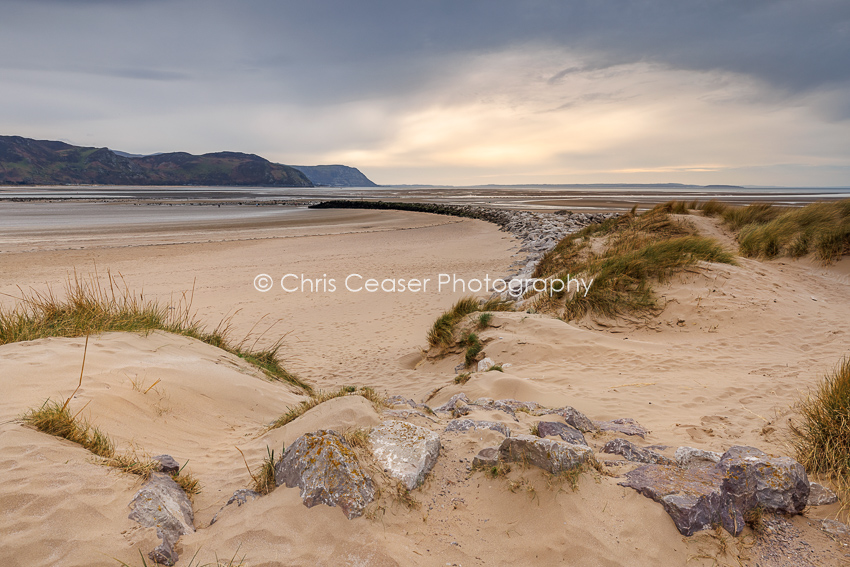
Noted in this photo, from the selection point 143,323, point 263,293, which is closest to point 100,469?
point 143,323

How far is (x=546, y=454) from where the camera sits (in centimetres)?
278

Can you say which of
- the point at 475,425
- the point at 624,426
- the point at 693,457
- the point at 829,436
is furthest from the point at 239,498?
the point at 829,436

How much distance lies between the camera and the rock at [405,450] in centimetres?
279

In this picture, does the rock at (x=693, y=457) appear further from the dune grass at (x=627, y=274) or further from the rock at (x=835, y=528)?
the dune grass at (x=627, y=274)

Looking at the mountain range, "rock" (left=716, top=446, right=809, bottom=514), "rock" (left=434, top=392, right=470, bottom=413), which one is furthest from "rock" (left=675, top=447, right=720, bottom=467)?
the mountain range

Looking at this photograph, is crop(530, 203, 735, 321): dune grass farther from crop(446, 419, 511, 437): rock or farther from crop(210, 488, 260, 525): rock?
crop(210, 488, 260, 525): rock

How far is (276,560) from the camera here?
84.0 inches

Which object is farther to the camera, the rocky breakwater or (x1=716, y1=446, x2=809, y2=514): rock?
the rocky breakwater

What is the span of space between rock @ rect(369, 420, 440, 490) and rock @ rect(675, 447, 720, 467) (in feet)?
5.92

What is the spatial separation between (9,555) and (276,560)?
3.86ft

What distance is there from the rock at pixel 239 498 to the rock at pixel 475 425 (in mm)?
1674

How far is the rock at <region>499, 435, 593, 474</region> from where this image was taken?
9.05ft

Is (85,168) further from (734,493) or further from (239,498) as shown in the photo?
(734,493)

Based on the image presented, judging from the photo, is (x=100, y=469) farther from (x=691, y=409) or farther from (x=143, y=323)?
(x=691, y=409)
